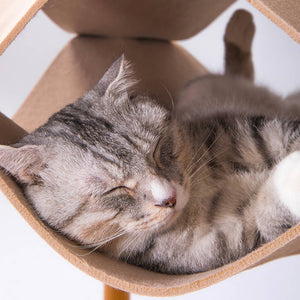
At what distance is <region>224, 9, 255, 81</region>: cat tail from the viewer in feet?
5.23

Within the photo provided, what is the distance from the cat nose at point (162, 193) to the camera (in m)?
0.81

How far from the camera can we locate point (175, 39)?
5.68 feet

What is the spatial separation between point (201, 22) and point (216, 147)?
2.79 feet

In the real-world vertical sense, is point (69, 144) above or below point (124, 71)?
below

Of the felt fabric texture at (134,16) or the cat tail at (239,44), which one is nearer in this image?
the felt fabric texture at (134,16)

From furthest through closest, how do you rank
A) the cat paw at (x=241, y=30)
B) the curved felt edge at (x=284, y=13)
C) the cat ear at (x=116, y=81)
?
the cat paw at (x=241, y=30) < the cat ear at (x=116, y=81) < the curved felt edge at (x=284, y=13)

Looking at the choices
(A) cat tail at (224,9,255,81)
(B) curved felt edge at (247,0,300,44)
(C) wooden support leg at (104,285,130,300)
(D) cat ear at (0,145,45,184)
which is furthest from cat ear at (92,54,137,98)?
(A) cat tail at (224,9,255,81)

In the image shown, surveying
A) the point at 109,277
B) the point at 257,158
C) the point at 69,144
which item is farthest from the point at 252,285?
the point at 69,144

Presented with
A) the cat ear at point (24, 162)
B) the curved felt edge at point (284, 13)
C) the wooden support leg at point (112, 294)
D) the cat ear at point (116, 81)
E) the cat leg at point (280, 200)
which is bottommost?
the wooden support leg at point (112, 294)

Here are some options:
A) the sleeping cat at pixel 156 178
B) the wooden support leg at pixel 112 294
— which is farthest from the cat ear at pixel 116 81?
the wooden support leg at pixel 112 294

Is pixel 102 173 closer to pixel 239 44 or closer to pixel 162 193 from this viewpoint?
pixel 162 193

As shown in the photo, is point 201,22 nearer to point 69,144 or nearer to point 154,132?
point 154,132

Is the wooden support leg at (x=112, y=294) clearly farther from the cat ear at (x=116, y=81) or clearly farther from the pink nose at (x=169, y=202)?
the cat ear at (x=116, y=81)

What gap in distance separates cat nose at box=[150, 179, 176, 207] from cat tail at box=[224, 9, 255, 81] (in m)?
0.96
